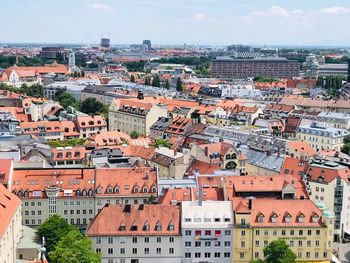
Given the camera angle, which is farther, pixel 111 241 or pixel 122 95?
pixel 122 95

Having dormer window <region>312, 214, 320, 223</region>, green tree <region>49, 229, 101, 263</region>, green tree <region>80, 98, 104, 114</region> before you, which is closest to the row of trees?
green tree <region>49, 229, 101, 263</region>

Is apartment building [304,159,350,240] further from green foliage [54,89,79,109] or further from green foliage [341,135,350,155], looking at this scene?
green foliage [54,89,79,109]

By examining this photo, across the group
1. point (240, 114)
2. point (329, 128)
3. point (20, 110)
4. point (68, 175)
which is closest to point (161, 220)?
point (68, 175)

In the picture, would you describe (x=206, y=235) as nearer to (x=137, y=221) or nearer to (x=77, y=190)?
(x=137, y=221)

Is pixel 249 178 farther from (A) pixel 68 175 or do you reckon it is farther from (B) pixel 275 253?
(A) pixel 68 175

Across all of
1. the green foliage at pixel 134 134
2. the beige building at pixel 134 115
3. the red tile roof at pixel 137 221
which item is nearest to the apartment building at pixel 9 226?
the red tile roof at pixel 137 221

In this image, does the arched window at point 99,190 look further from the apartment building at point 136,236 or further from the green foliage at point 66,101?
the green foliage at point 66,101
